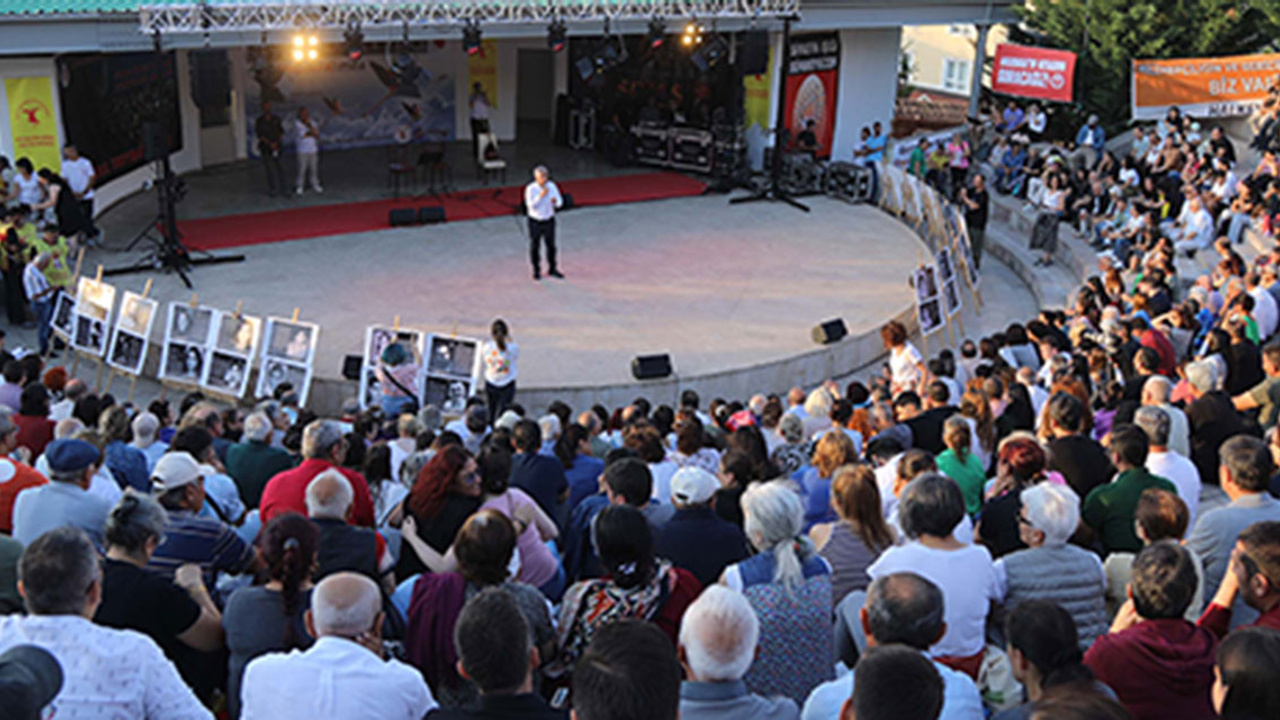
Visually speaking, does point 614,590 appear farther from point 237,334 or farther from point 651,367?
point 237,334

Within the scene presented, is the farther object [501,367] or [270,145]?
[270,145]

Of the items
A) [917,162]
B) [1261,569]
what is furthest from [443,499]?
[917,162]

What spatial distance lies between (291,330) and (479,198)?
7.57m

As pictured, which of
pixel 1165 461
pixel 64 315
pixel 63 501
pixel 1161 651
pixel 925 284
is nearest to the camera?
pixel 1161 651

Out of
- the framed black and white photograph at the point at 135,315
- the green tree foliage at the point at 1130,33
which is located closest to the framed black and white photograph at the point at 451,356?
the framed black and white photograph at the point at 135,315

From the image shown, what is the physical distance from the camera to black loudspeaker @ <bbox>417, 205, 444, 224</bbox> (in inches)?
705

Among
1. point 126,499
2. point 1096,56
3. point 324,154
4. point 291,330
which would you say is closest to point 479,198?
point 324,154

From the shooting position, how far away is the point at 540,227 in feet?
49.1

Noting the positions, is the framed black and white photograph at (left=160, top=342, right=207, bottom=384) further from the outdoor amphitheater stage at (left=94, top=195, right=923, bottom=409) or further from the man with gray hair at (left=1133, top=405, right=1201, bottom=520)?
the man with gray hair at (left=1133, top=405, right=1201, bottom=520)

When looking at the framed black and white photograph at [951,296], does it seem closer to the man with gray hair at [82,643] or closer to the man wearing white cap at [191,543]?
the man wearing white cap at [191,543]

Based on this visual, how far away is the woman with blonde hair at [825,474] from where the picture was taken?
6.59 metres

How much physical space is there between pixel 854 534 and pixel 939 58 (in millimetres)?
33384

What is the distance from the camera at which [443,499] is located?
18.1ft

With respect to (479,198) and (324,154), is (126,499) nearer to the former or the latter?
(479,198)
